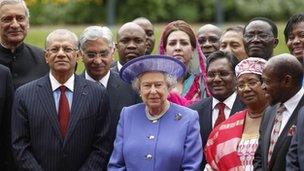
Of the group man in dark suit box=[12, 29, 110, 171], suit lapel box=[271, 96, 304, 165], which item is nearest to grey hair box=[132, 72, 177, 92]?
man in dark suit box=[12, 29, 110, 171]

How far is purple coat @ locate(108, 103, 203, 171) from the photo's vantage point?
8.84m

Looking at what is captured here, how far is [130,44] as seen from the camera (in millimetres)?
10508

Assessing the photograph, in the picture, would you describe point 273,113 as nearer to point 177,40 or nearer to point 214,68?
point 214,68

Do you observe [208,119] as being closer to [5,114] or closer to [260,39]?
[260,39]

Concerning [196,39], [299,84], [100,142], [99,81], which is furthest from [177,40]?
[299,84]

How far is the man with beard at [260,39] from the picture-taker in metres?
10.2

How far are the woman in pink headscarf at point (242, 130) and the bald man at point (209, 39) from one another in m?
2.21

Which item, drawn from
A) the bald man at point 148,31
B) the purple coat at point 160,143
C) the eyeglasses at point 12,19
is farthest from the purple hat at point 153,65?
the bald man at point 148,31

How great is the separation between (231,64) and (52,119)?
1683 mm

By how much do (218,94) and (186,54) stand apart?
3.94ft

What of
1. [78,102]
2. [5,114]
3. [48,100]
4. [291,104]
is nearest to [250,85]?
[291,104]

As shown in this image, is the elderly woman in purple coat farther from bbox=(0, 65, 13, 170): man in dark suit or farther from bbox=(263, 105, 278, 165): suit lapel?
bbox=(0, 65, 13, 170): man in dark suit

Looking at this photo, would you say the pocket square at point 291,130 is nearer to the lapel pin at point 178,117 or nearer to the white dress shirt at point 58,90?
the lapel pin at point 178,117

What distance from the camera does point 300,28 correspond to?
10.1m
